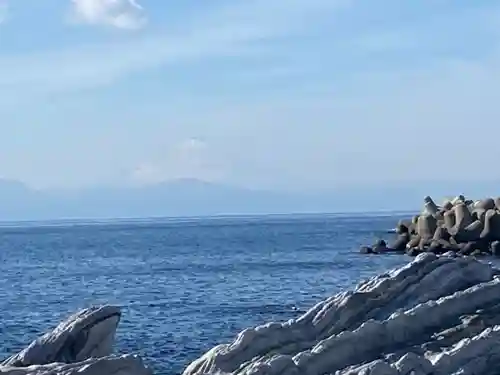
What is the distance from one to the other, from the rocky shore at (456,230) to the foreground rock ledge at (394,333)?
49960mm

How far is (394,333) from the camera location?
19.7 meters

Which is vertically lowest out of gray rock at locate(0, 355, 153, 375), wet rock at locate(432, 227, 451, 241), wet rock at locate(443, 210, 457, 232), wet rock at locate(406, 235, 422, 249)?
gray rock at locate(0, 355, 153, 375)

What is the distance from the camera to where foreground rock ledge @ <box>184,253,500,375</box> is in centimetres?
1775

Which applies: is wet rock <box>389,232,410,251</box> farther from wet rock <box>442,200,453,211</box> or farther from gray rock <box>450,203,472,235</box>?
gray rock <box>450,203,472,235</box>

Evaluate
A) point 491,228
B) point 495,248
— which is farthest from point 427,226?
point 495,248

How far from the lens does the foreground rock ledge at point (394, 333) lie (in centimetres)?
1775

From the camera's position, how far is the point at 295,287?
62062mm

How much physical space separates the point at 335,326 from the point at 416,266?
2.84 meters

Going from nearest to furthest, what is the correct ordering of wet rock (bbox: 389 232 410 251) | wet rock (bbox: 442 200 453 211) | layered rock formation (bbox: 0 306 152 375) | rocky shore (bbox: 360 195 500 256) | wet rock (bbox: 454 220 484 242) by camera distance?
1. layered rock formation (bbox: 0 306 152 375)
2. rocky shore (bbox: 360 195 500 256)
3. wet rock (bbox: 454 220 484 242)
4. wet rock (bbox: 442 200 453 211)
5. wet rock (bbox: 389 232 410 251)

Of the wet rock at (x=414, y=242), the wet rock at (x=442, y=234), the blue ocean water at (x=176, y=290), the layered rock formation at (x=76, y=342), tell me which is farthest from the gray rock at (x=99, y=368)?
the wet rock at (x=414, y=242)

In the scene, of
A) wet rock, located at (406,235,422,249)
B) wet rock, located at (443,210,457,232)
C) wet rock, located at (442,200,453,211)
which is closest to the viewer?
wet rock, located at (443,210,457,232)

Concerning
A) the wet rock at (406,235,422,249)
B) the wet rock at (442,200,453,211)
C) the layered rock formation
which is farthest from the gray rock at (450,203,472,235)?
the layered rock formation

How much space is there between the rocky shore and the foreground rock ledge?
49960mm

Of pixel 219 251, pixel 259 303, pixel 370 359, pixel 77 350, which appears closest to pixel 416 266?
pixel 370 359
